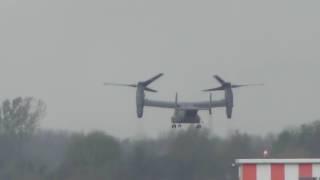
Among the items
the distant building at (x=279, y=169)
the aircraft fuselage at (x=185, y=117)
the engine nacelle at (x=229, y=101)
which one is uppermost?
the engine nacelle at (x=229, y=101)

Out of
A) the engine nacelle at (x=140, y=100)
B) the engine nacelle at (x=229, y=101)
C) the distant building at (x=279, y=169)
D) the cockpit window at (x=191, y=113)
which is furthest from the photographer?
the cockpit window at (x=191, y=113)

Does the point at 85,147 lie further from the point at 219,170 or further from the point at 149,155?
the point at 219,170

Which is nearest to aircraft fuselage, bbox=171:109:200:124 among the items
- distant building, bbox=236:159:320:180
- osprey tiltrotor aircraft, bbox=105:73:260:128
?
osprey tiltrotor aircraft, bbox=105:73:260:128

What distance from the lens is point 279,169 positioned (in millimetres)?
51875

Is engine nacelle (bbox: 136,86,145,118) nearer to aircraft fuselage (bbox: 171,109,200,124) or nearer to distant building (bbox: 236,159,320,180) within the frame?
aircraft fuselage (bbox: 171,109,200,124)

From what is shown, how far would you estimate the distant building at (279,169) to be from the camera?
51438 millimetres

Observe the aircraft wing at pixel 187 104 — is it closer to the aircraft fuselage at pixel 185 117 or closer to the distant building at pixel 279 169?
the aircraft fuselage at pixel 185 117

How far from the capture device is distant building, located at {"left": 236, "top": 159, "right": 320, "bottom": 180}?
51.4m

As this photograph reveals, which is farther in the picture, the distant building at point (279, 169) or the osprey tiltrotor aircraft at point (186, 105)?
the osprey tiltrotor aircraft at point (186, 105)

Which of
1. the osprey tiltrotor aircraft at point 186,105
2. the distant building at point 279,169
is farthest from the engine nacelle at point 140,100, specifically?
the distant building at point 279,169

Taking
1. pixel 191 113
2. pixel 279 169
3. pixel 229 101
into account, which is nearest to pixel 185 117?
pixel 191 113

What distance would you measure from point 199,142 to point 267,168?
90.3 ft

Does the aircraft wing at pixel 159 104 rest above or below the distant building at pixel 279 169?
above

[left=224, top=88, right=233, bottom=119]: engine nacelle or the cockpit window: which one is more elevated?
[left=224, top=88, right=233, bottom=119]: engine nacelle
